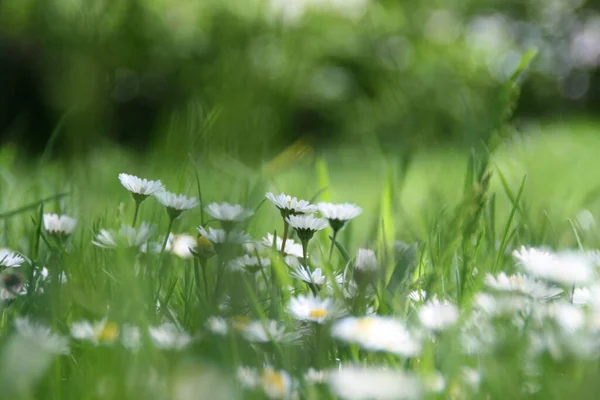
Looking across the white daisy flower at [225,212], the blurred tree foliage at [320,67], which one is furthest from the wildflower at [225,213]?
the blurred tree foliage at [320,67]

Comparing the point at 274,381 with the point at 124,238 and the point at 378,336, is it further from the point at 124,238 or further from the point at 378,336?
the point at 124,238

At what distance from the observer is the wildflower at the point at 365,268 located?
87 cm

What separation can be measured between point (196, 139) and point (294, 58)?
20.2 inches

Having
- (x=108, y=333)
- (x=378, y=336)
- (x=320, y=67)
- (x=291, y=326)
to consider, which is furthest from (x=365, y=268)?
(x=320, y=67)

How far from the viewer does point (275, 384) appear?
62 centimetres

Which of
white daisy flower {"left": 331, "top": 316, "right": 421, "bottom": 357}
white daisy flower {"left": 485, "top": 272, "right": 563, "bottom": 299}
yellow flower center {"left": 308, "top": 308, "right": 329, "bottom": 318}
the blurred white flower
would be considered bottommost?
white daisy flower {"left": 331, "top": 316, "right": 421, "bottom": 357}

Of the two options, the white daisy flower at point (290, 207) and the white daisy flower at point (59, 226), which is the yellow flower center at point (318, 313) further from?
the white daisy flower at point (59, 226)

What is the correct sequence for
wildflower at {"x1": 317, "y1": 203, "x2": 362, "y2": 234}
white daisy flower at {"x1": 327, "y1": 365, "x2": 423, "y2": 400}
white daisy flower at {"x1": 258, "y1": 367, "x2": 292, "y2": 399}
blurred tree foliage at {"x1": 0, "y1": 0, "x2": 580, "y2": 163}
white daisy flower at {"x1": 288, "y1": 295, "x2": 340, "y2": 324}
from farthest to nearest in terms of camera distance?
blurred tree foliage at {"x1": 0, "y1": 0, "x2": 580, "y2": 163}, wildflower at {"x1": 317, "y1": 203, "x2": 362, "y2": 234}, white daisy flower at {"x1": 288, "y1": 295, "x2": 340, "y2": 324}, white daisy flower at {"x1": 258, "y1": 367, "x2": 292, "y2": 399}, white daisy flower at {"x1": 327, "y1": 365, "x2": 423, "y2": 400}

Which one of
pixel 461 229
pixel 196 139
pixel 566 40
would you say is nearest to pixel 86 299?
pixel 196 139

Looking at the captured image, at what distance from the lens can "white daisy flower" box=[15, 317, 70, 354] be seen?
2.04 feet

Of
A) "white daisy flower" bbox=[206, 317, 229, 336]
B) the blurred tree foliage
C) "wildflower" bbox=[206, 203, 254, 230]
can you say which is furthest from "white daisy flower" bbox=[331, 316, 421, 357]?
the blurred tree foliage

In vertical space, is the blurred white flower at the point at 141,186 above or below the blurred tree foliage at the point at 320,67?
below

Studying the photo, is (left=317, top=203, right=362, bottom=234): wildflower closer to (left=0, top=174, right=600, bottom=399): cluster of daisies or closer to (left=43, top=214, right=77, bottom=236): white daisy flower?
(left=0, top=174, right=600, bottom=399): cluster of daisies

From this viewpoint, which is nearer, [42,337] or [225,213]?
[42,337]
